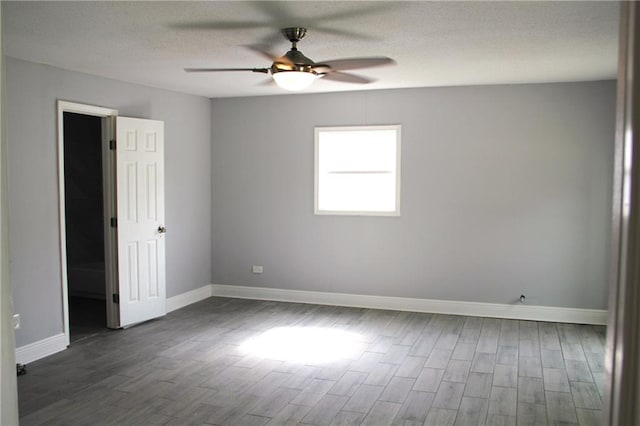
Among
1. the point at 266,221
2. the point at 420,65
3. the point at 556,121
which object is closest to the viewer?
the point at 420,65

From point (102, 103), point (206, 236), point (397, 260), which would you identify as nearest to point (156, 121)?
point (102, 103)

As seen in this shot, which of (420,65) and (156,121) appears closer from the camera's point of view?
(420,65)

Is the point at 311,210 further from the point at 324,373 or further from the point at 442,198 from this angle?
the point at 324,373

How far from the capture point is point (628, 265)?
104 cm

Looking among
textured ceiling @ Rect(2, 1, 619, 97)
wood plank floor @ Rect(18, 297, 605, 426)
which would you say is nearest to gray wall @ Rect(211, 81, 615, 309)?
wood plank floor @ Rect(18, 297, 605, 426)

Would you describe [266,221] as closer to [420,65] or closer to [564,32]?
[420,65]

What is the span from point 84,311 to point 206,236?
1689 mm

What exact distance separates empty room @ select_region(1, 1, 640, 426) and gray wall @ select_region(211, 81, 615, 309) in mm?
24

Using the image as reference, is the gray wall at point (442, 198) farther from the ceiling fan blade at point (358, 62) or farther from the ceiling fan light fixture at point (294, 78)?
the ceiling fan light fixture at point (294, 78)

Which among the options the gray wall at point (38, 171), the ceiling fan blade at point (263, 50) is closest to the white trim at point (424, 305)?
the gray wall at point (38, 171)

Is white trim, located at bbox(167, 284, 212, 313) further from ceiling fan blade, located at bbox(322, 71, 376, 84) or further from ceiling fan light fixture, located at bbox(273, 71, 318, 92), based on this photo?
ceiling fan light fixture, located at bbox(273, 71, 318, 92)

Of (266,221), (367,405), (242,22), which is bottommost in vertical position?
(367,405)

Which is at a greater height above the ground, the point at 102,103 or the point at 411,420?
the point at 102,103

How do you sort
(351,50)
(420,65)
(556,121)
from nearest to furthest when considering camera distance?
(351,50), (420,65), (556,121)
